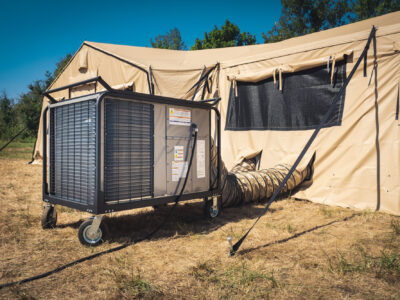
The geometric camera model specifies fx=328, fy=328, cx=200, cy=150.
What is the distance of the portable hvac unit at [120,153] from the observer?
292cm

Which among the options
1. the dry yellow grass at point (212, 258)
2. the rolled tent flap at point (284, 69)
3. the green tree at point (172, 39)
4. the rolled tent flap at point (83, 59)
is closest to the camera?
the dry yellow grass at point (212, 258)

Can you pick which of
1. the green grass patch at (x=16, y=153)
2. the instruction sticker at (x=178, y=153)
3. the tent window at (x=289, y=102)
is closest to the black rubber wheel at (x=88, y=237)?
the instruction sticker at (x=178, y=153)

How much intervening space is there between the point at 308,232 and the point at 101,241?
2064 mm

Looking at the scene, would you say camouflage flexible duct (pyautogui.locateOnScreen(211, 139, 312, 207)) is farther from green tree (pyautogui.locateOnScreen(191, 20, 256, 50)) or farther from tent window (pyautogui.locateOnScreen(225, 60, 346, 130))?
green tree (pyautogui.locateOnScreen(191, 20, 256, 50))

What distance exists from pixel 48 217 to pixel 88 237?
2.60 ft

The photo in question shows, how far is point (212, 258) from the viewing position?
8.68 feet

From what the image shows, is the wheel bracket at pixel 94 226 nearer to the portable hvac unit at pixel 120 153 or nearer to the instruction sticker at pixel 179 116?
the portable hvac unit at pixel 120 153

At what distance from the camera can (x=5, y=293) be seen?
6.62 ft

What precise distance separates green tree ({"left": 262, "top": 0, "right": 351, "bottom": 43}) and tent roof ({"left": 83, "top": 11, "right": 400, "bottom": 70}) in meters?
19.6

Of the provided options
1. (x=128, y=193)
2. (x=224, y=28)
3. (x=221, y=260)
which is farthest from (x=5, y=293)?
(x=224, y=28)

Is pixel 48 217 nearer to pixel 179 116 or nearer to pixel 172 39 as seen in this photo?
pixel 179 116

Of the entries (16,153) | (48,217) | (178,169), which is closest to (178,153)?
(178,169)

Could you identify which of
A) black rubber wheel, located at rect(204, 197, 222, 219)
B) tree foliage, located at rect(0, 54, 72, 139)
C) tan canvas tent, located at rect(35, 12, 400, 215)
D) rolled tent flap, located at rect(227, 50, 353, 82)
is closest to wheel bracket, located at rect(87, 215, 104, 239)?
black rubber wheel, located at rect(204, 197, 222, 219)

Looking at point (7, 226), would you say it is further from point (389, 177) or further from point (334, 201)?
point (389, 177)
